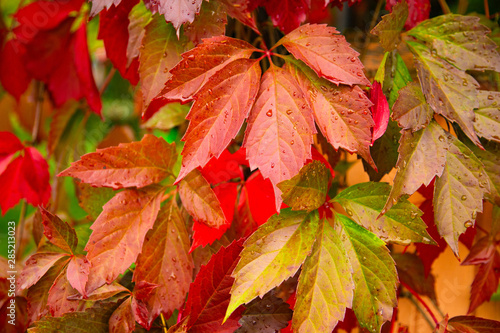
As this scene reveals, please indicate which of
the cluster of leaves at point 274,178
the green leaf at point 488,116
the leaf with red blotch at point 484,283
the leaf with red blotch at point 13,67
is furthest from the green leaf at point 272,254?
the leaf with red blotch at point 13,67

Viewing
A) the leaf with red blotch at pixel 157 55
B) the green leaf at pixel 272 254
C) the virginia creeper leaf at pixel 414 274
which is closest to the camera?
the green leaf at pixel 272 254

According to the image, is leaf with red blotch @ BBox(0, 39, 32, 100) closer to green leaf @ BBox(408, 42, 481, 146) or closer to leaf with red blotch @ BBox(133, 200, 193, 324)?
leaf with red blotch @ BBox(133, 200, 193, 324)

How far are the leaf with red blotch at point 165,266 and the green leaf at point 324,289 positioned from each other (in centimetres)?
15

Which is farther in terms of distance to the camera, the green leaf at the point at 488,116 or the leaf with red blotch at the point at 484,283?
the leaf with red blotch at the point at 484,283

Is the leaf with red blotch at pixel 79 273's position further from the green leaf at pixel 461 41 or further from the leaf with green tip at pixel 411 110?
the green leaf at pixel 461 41

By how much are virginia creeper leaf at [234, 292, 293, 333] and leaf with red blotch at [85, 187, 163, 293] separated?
0.49 feet

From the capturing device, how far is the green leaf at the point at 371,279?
40cm

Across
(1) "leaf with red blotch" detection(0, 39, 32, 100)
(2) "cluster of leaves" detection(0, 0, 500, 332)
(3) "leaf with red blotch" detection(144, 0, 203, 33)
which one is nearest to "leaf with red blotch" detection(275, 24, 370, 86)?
(2) "cluster of leaves" detection(0, 0, 500, 332)

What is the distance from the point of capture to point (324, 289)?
394 mm

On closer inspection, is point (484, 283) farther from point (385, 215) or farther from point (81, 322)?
point (81, 322)

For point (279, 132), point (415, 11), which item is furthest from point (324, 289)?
point (415, 11)

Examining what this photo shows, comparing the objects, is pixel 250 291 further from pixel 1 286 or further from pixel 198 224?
pixel 1 286

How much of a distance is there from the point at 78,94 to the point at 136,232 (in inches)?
16.2

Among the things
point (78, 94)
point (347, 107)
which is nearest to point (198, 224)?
point (347, 107)
